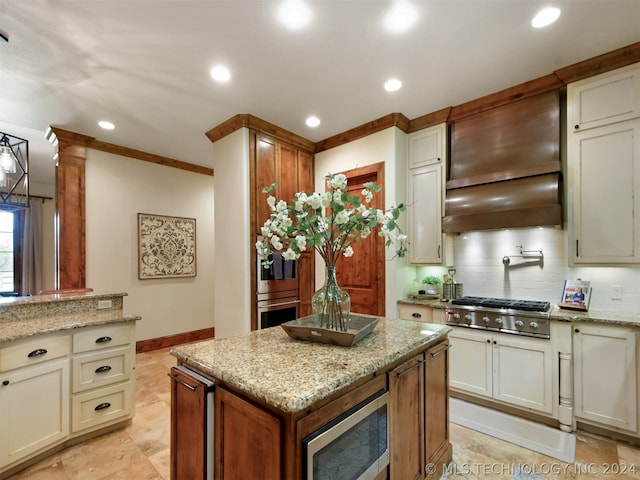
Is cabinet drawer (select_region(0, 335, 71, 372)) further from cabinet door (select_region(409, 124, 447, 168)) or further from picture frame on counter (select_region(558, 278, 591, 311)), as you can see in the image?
picture frame on counter (select_region(558, 278, 591, 311))

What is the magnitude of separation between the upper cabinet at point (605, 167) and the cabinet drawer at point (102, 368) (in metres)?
3.83

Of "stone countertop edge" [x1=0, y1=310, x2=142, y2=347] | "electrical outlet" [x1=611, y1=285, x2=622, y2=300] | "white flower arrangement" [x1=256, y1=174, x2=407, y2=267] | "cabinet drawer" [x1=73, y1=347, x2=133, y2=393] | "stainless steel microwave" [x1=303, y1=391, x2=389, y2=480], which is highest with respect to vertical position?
"white flower arrangement" [x1=256, y1=174, x2=407, y2=267]

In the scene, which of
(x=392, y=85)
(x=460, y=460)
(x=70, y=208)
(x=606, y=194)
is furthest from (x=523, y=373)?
(x=70, y=208)

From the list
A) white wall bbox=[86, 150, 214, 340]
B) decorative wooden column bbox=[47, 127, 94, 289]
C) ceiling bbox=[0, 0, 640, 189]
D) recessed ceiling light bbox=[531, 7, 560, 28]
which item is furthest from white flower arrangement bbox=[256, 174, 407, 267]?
white wall bbox=[86, 150, 214, 340]

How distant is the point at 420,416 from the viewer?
65.6 inches

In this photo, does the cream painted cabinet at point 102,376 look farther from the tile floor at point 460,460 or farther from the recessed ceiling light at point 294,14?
the recessed ceiling light at point 294,14

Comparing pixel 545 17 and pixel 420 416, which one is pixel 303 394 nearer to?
pixel 420 416

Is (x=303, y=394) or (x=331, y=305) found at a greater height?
(x=331, y=305)

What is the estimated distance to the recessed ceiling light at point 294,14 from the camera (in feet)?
6.11

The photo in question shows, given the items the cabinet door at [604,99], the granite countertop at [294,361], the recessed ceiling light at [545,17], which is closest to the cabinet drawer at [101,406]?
the granite countertop at [294,361]

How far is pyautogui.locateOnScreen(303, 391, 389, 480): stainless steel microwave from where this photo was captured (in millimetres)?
1050

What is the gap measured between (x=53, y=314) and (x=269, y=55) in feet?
8.98

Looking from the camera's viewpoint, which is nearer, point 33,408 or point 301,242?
point 301,242

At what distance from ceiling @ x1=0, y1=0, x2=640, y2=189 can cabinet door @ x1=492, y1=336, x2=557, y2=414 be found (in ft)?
7.56
